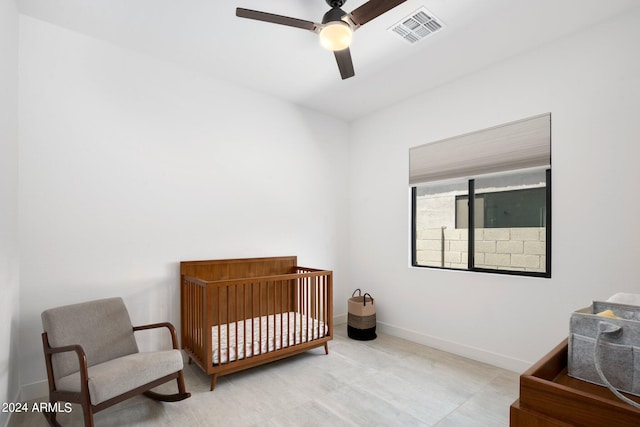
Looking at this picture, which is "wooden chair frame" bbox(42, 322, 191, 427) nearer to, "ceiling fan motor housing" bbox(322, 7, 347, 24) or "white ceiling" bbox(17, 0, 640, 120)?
"white ceiling" bbox(17, 0, 640, 120)

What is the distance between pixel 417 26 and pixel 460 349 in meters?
2.87

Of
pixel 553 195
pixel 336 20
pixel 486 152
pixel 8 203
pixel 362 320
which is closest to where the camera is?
pixel 336 20

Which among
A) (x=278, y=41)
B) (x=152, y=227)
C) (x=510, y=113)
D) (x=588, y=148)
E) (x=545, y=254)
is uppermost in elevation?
(x=278, y=41)

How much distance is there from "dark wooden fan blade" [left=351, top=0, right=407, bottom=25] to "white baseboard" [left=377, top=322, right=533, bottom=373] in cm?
286

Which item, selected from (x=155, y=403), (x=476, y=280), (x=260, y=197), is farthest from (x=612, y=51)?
(x=155, y=403)

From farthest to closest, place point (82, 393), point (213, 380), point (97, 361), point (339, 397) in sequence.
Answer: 1. point (213, 380)
2. point (339, 397)
3. point (97, 361)
4. point (82, 393)

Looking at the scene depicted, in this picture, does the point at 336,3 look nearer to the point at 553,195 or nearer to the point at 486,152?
the point at 486,152

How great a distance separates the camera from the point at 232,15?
232 centimetres

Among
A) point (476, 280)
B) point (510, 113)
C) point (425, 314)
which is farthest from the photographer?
point (425, 314)

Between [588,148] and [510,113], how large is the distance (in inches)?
26.4

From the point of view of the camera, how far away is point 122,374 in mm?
1896

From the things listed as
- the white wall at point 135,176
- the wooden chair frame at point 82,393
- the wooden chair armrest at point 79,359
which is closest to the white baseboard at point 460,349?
the white wall at point 135,176

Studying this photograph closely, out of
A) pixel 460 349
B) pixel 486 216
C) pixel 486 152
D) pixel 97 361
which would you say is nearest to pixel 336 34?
pixel 486 152

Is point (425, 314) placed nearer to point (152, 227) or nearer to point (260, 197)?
point (260, 197)
